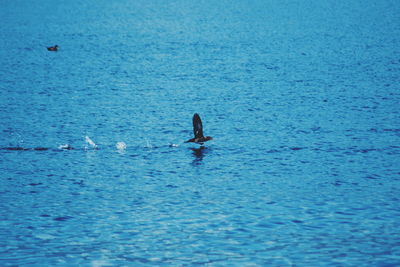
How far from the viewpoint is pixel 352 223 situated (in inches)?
810

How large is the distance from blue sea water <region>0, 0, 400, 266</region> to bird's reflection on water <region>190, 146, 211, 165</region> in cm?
10

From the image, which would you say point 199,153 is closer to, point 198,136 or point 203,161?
point 198,136

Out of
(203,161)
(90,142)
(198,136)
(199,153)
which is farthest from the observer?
(90,142)

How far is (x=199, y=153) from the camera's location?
29.9 metres

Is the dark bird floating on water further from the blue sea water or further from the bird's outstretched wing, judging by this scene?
the blue sea water

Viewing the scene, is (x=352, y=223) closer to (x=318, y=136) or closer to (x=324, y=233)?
(x=324, y=233)

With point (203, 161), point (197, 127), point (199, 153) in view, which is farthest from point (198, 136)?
point (203, 161)

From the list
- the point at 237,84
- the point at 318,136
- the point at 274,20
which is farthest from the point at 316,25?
the point at 318,136

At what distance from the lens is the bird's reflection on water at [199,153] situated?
93.4ft

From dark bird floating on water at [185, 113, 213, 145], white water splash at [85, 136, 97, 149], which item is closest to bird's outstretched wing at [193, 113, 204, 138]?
dark bird floating on water at [185, 113, 213, 145]

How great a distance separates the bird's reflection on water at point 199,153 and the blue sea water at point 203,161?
10cm

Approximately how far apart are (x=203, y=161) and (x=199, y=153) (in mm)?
1511

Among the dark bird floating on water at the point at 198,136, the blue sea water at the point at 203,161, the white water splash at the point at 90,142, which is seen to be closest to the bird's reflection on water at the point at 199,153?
the blue sea water at the point at 203,161

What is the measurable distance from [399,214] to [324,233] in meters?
3.20
